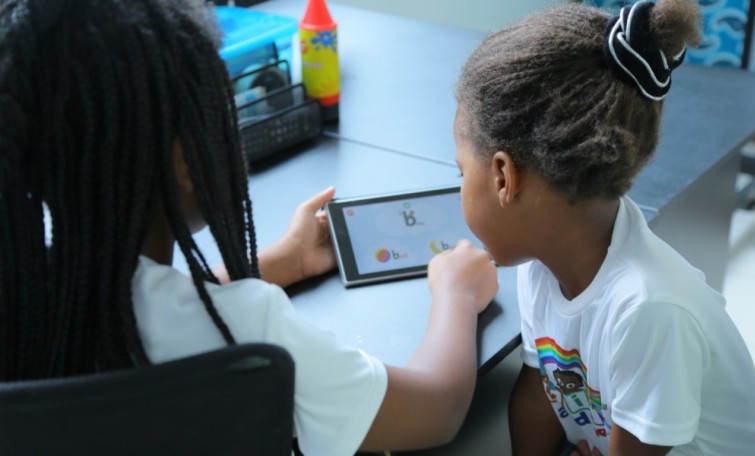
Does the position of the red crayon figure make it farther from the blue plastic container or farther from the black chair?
the black chair

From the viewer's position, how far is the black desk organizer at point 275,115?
1.58m

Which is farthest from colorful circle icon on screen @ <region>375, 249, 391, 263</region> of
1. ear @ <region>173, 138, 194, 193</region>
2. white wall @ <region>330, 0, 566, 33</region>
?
white wall @ <region>330, 0, 566, 33</region>

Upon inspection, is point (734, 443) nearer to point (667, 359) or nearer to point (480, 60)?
point (667, 359)

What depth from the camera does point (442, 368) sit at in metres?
1.03

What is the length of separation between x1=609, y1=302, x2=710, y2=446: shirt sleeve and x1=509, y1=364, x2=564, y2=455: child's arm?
0.78 feet

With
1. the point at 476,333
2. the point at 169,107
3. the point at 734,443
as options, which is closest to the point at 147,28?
the point at 169,107

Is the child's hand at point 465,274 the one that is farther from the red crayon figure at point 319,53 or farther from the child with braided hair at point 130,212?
the red crayon figure at point 319,53

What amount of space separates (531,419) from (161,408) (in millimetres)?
729

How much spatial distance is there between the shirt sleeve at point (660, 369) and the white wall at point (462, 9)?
104 inches

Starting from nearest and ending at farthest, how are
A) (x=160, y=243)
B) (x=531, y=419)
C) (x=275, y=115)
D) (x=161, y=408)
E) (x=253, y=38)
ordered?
(x=161, y=408)
(x=160, y=243)
(x=531, y=419)
(x=275, y=115)
(x=253, y=38)

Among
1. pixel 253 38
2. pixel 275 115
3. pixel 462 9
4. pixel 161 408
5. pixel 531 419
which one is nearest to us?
pixel 161 408

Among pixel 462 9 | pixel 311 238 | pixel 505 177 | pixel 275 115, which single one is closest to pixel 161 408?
pixel 505 177

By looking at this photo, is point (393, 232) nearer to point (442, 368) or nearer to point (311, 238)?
point (311, 238)

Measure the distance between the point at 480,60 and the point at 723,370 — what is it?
443 millimetres
